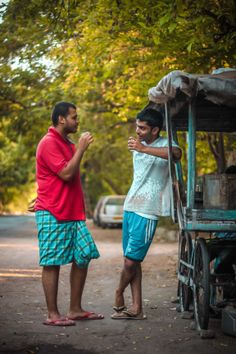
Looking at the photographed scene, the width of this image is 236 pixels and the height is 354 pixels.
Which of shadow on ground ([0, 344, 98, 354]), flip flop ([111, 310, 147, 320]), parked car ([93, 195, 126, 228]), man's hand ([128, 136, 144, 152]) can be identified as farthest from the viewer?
parked car ([93, 195, 126, 228])

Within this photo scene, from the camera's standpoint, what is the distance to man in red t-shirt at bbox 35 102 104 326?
21.3 ft

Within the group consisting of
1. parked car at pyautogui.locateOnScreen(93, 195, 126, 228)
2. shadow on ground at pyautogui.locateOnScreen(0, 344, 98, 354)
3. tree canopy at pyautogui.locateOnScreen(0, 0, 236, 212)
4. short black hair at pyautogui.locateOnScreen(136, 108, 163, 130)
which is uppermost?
tree canopy at pyautogui.locateOnScreen(0, 0, 236, 212)

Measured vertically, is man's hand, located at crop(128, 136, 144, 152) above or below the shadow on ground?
above

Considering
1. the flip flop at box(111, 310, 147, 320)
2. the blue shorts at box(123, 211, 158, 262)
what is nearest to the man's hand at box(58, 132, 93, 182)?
the blue shorts at box(123, 211, 158, 262)

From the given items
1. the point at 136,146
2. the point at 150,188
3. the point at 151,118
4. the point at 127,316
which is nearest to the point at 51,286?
the point at 127,316

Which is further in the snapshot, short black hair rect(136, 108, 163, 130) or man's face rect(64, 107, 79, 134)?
short black hair rect(136, 108, 163, 130)

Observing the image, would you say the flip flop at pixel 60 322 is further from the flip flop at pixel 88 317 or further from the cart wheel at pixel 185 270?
the cart wheel at pixel 185 270

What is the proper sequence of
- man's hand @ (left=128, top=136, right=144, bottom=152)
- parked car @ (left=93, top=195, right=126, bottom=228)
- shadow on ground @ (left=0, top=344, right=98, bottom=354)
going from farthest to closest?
1. parked car @ (left=93, top=195, right=126, bottom=228)
2. man's hand @ (left=128, top=136, right=144, bottom=152)
3. shadow on ground @ (left=0, top=344, right=98, bottom=354)

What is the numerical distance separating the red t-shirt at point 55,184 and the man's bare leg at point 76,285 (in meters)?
0.53

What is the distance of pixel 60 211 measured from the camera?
21.5 feet

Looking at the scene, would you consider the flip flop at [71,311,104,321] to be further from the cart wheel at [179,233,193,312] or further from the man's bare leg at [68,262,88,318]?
the cart wheel at [179,233,193,312]

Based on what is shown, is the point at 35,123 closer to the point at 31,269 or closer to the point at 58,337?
the point at 31,269

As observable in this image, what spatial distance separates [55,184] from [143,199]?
0.92 m

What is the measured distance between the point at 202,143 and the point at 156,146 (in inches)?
401
